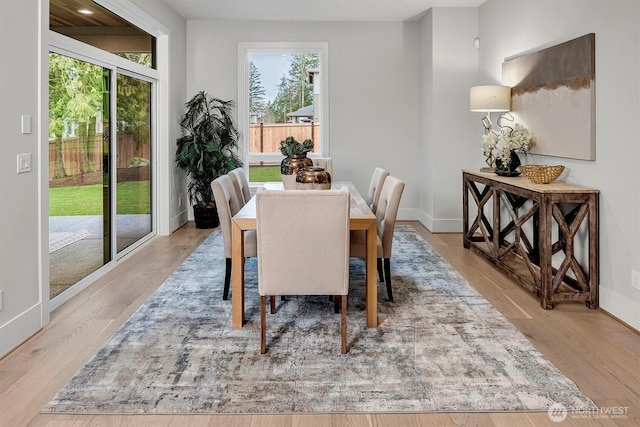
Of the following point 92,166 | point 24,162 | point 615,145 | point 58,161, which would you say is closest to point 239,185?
point 92,166

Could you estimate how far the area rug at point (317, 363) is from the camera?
2.19 metres

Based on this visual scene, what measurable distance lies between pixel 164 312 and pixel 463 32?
483cm

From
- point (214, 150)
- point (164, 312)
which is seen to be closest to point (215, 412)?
point (164, 312)

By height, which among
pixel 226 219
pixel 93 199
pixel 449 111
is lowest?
pixel 226 219

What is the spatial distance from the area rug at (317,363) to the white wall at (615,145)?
0.78 metres

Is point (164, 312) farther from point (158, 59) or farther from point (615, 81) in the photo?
point (158, 59)

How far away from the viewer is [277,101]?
7215 mm

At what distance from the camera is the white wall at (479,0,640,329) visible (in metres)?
3.07

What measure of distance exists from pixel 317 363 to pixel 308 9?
486 centimetres

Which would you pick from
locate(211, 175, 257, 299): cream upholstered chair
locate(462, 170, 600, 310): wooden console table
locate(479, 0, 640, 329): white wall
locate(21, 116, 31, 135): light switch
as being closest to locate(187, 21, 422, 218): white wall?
locate(462, 170, 600, 310): wooden console table

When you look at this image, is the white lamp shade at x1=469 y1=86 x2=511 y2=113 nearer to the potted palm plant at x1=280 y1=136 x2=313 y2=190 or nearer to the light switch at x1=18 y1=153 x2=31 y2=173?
the potted palm plant at x1=280 y1=136 x2=313 y2=190

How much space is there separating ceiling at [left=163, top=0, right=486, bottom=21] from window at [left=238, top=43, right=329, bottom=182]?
47cm

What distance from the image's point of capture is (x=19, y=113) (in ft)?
9.09

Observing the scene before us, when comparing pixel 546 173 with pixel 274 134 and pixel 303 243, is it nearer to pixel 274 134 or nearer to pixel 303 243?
pixel 303 243
